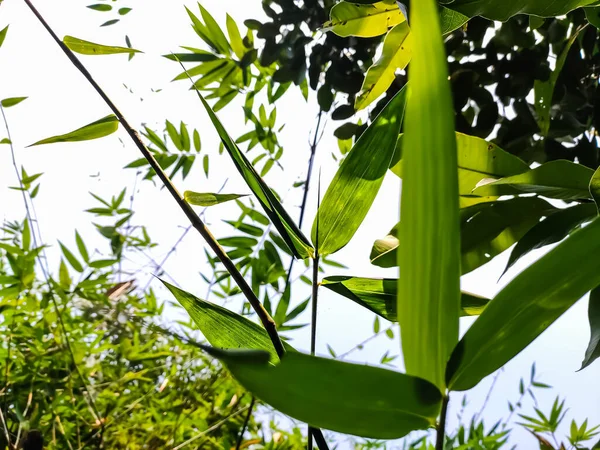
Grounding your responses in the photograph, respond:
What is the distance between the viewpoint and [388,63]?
34 cm

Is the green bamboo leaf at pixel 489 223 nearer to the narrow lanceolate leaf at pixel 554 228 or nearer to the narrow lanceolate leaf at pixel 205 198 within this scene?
the narrow lanceolate leaf at pixel 554 228

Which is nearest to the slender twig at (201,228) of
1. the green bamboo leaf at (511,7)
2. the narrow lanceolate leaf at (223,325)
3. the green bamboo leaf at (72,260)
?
the narrow lanceolate leaf at (223,325)

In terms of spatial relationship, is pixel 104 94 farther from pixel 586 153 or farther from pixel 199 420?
pixel 199 420

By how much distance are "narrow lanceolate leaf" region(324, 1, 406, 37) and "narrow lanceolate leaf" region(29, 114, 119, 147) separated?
0.60ft

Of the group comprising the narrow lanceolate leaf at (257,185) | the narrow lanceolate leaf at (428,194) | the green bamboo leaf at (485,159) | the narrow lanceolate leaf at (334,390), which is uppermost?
the green bamboo leaf at (485,159)

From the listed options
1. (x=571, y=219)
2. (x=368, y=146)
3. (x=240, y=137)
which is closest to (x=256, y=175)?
(x=368, y=146)

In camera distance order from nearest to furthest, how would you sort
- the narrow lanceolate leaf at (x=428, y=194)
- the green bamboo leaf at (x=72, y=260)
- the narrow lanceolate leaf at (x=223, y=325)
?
the narrow lanceolate leaf at (x=428, y=194), the narrow lanceolate leaf at (x=223, y=325), the green bamboo leaf at (x=72, y=260)

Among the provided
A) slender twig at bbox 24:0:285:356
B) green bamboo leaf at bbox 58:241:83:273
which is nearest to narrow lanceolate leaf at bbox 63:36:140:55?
slender twig at bbox 24:0:285:356

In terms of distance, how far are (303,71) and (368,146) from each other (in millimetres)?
567

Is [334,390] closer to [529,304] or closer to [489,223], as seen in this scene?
[529,304]

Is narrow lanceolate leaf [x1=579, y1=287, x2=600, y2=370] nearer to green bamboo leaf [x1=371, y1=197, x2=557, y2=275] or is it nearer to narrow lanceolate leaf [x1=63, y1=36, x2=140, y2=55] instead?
green bamboo leaf [x1=371, y1=197, x2=557, y2=275]

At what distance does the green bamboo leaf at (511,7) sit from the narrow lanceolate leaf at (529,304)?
0.16m

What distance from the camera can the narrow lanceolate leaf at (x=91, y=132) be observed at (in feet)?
0.82

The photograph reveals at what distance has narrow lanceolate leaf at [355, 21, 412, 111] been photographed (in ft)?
1.10
